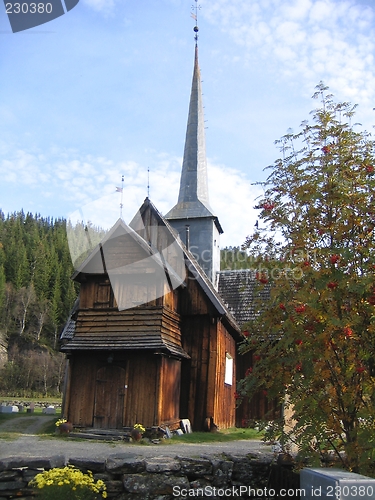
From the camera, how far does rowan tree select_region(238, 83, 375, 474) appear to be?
6.84m

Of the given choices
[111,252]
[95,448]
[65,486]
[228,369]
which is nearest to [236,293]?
[228,369]

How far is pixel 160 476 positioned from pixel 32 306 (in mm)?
61674

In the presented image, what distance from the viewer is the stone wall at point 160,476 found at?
7.99 m

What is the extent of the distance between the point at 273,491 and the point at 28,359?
48.7 m

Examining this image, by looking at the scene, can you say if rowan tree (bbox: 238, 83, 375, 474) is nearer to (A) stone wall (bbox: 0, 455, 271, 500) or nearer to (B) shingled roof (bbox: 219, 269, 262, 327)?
(A) stone wall (bbox: 0, 455, 271, 500)

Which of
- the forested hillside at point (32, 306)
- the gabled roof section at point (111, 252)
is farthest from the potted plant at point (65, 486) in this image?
the forested hillside at point (32, 306)

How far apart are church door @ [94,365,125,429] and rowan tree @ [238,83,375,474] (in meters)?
8.66

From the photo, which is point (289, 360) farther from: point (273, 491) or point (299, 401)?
point (273, 491)

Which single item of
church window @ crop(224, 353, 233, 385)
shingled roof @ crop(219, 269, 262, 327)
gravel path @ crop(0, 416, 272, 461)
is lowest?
gravel path @ crop(0, 416, 272, 461)

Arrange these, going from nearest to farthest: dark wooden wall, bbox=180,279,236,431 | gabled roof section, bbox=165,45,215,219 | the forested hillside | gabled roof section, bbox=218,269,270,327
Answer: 1. dark wooden wall, bbox=180,279,236,431
2. gabled roof section, bbox=218,269,270,327
3. gabled roof section, bbox=165,45,215,219
4. the forested hillside

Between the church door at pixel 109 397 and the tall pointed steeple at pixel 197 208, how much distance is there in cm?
835

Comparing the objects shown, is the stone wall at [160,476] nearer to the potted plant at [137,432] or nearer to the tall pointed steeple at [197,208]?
the potted plant at [137,432]

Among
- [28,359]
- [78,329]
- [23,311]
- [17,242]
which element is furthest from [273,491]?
[17,242]

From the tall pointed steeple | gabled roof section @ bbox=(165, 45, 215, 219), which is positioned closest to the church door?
the tall pointed steeple
